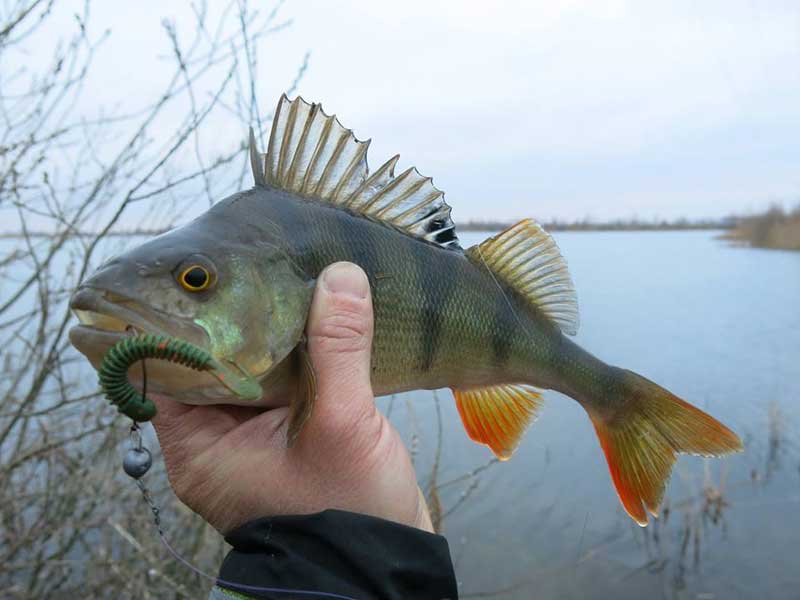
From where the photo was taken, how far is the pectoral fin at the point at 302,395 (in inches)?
65.4

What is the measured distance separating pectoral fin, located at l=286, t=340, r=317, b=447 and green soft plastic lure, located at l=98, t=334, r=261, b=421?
230 mm

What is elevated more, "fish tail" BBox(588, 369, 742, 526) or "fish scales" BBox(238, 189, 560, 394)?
"fish scales" BBox(238, 189, 560, 394)

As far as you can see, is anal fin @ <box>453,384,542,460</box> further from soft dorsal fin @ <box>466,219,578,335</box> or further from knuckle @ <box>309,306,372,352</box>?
knuckle @ <box>309,306,372,352</box>

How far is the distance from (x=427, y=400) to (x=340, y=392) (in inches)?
327

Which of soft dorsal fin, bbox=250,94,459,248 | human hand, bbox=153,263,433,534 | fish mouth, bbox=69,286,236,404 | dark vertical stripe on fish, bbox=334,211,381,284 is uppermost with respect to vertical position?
soft dorsal fin, bbox=250,94,459,248

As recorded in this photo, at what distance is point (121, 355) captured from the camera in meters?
1.28

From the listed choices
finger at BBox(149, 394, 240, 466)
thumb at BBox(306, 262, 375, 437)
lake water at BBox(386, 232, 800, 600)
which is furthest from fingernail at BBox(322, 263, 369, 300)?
lake water at BBox(386, 232, 800, 600)

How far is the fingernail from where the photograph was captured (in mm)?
1773

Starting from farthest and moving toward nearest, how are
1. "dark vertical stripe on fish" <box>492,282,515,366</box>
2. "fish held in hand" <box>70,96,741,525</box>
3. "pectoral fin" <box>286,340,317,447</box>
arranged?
"dark vertical stripe on fish" <box>492,282,515,366</box>, "pectoral fin" <box>286,340,317,447</box>, "fish held in hand" <box>70,96,741,525</box>

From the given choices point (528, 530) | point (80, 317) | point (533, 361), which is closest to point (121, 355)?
point (80, 317)

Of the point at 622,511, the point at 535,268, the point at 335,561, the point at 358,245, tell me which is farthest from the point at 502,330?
the point at 622,511

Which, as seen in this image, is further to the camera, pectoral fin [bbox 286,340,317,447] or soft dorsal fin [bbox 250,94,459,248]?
soft dorsal fin [bbox 250,94,459,248]

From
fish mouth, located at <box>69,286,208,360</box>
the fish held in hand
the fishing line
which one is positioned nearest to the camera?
the fishing line

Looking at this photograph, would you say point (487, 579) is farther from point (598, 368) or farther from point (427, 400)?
point (598, 368)
